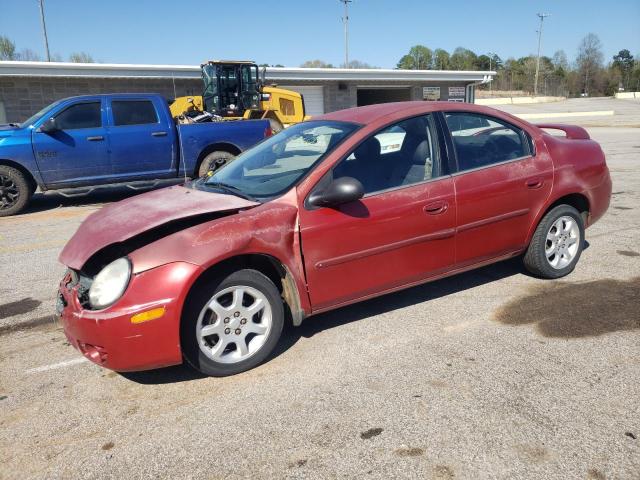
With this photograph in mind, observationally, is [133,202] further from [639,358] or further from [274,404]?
[639,358]

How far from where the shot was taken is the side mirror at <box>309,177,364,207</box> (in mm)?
3404

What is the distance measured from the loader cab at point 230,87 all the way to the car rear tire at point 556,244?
15.1 m

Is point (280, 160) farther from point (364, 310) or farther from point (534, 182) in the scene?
point (534, 182)

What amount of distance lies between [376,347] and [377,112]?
1.79m

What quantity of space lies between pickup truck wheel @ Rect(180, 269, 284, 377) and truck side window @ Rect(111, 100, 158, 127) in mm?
7672

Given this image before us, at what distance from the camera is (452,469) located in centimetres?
241

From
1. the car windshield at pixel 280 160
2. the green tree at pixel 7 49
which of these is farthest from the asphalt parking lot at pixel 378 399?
the green tree at pixel 7 49

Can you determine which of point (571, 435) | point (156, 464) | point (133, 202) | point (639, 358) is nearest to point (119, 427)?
point (156, 464)

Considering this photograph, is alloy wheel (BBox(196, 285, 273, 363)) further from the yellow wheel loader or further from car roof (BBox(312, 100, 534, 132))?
the yellow wheel loader

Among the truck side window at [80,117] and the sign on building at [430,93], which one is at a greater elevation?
the sign on building at [430,93]

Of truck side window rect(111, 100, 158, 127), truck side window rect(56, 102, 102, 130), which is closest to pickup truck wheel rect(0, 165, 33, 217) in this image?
truck side window rect(56, 102, 102, 130)

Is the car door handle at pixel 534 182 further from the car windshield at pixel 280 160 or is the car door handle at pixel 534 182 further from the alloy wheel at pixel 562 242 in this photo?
the car windshield at pixel 280 160

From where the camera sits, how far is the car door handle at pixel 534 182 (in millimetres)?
4387

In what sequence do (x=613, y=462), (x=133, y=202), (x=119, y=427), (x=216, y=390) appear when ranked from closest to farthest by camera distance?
(x=613, y=462), (x=119, y=427), (x=216, y=390), (x=133, y=202)
